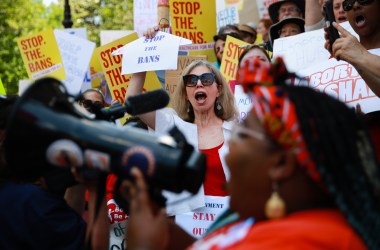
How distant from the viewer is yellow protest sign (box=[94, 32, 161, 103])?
6190mm

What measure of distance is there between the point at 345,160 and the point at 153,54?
3.47 meters

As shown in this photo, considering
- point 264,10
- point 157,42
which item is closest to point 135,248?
point 157,42

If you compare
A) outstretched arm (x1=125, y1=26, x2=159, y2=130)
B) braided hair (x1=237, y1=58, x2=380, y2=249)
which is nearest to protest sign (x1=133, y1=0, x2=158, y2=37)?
outstretched arm (x1=125, y1=26, x2=159, y2=130)

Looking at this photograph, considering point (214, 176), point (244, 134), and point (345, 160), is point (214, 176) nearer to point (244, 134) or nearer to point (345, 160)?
point (244, 134)

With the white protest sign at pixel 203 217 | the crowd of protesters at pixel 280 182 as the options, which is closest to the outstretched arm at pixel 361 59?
the crowd of protesters at pixel 280 182

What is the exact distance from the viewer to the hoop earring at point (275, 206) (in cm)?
210

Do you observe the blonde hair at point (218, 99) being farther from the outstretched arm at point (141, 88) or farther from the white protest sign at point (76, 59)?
the white protest sign at point (76, 59)

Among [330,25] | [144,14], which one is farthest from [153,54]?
[144,14]

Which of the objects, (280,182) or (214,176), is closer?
(280,182)

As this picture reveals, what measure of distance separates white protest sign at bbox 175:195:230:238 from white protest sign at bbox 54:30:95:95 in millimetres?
3321

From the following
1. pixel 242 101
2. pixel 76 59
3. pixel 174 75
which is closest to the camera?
pixel 242 101

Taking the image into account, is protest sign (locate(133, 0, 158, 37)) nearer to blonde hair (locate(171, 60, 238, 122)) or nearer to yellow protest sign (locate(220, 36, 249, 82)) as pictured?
yellow protest sign (locate(220, 36, 249, 82))

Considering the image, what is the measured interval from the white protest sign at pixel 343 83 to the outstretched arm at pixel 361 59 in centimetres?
32

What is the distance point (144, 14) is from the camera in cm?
828
